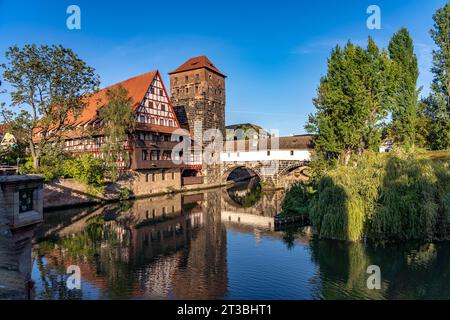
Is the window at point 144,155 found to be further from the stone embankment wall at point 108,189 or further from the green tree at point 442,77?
the green tree at point 442,77

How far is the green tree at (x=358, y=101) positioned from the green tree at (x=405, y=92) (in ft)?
8.47

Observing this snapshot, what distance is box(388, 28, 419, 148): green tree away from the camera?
33.1 m

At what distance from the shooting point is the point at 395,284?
12.2 meters

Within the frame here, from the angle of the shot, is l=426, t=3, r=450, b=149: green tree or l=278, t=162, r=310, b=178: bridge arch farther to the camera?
l=278, t=162, r=310, b=178: bridge arch

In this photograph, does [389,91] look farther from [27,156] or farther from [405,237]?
[27,156]

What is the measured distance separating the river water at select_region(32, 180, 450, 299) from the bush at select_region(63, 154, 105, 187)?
706 centimetres

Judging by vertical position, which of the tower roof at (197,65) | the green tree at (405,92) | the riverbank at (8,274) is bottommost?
the riverbank at (8,274)

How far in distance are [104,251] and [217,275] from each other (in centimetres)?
688

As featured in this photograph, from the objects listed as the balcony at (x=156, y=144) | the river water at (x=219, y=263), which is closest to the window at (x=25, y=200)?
the river water at (x=219, y=263)

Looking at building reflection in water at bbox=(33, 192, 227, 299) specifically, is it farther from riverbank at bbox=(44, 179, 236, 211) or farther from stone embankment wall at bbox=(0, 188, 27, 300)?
stone embankment wall at bbox=(0, 188, 27, 300)

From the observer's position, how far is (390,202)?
16.5 meters

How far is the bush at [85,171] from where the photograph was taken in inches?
1214

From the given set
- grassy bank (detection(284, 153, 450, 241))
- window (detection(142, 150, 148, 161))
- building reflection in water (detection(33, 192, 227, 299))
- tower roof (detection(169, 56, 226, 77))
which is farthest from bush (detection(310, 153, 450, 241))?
tower roof (detection(169, 56, 226, 77))

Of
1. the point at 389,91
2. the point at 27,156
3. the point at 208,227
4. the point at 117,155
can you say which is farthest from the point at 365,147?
the point at 27,156
